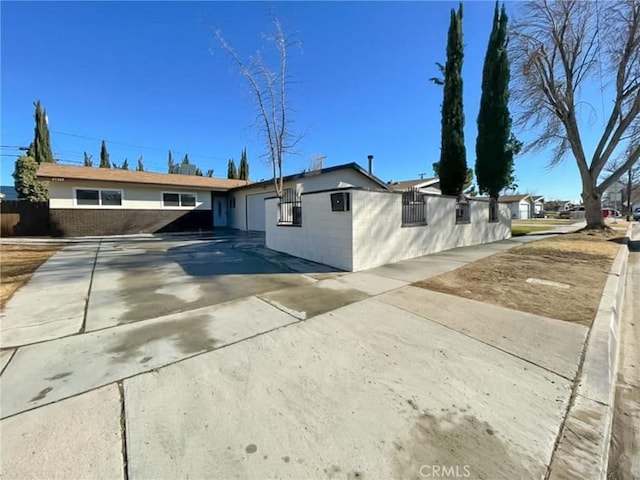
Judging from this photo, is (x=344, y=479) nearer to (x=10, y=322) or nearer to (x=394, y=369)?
(x=394, y=369)

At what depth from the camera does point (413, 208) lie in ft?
28.5

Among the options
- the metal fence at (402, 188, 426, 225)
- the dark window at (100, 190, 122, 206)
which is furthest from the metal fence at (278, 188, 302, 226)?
the dark window at (100, 190, 122, 206)

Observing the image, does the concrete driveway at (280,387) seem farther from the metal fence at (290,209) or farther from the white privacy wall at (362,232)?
the metal fence at (290,209)

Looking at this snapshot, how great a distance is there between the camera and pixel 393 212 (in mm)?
7691

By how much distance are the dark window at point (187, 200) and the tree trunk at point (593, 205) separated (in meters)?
23.8

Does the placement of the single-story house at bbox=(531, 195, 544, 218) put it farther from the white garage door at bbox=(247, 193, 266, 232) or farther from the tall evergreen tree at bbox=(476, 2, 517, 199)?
the white garage door at bbox=(247, 193, 266, 232)

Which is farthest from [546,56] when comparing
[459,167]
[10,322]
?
[10,322]

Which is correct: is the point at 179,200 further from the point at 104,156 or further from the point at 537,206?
the point at 537,206

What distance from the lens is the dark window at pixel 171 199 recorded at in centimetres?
1630

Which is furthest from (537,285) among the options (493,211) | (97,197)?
(97,197)

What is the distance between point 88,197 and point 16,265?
29.0ft

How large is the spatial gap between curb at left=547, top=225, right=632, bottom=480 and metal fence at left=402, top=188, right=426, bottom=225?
18.0 feet

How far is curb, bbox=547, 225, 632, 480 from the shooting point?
5.17 ft

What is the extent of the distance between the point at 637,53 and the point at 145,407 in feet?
75.9
